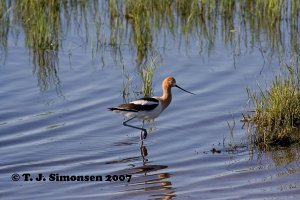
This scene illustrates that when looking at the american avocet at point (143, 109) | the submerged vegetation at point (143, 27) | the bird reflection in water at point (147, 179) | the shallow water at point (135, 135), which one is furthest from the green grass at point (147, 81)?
the bird reflection in water at point (147, 179)

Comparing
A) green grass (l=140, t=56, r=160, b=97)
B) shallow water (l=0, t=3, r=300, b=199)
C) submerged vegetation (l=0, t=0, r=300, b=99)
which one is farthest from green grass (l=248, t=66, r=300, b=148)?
submerged vegetation (l=0, t=0, r=300, b=99)

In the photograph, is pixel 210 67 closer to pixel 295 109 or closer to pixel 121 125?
pixel 121 125

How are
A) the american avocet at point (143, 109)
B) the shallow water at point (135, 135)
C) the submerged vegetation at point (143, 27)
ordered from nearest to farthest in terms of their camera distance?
the shallow water at point (135, 135) → the american avocet at point (143, 109) → the submerged vegetation at point (143, 27)

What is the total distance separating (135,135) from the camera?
9133 mm

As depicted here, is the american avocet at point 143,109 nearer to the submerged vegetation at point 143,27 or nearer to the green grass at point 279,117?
the green grass at point 279,117

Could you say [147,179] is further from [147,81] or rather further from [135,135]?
[147,81]

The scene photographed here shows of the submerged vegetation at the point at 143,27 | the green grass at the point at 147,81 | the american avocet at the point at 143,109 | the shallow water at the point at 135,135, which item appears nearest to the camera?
the shallow water at the point at 135,135

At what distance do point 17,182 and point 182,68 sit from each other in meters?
4.40

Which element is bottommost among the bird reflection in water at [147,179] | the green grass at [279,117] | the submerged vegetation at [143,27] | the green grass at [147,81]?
the bird reflection in water at [147,179]

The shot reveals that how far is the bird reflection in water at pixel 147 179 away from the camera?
7004mm

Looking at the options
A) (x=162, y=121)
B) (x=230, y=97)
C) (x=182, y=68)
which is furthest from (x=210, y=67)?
(x=162, y=121)

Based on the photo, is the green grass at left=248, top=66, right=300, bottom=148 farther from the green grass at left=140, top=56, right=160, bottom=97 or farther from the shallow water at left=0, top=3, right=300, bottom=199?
the green grass at left=140, top=56, right=160, bottom=97

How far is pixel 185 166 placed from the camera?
7797 mm

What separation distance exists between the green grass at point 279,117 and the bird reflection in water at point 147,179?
1107 millimetres
